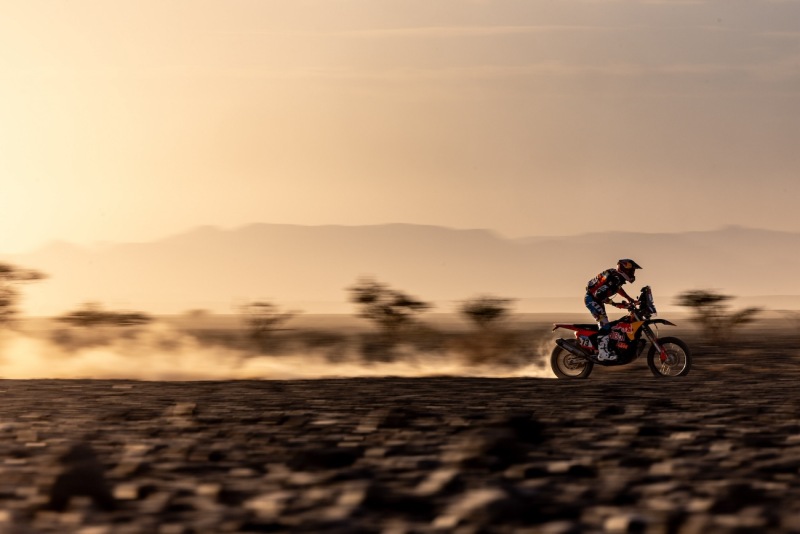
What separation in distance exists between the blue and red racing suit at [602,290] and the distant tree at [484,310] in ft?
91.2

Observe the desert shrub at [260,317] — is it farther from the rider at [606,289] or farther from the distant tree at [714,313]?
the rider at [606,289]

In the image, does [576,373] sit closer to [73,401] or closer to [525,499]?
[73,401]

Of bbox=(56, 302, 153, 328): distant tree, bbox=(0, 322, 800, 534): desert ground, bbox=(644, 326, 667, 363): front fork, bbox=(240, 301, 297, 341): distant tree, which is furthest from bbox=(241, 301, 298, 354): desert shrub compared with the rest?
bbox=(0, 322, 800, 534): desert ground

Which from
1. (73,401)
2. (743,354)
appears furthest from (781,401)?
(743,354)

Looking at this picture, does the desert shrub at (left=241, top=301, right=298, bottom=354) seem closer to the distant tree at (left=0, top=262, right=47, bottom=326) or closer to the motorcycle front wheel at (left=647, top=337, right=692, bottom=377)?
the distant tree at (left=0, top=262, right=47, bottom=326)

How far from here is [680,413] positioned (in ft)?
43.2

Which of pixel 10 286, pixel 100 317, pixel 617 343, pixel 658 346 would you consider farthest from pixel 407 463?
pixel 100 317

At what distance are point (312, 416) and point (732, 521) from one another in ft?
22.1

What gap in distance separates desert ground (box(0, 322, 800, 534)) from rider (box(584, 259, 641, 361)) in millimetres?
4189

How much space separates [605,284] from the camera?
20.8 metres

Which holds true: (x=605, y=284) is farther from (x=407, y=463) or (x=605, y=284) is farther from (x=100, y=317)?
(x=100, y=317)

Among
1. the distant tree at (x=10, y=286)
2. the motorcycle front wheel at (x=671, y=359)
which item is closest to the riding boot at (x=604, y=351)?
the motorcycle front wheel at (x=671, y=359)

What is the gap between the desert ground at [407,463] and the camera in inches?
289

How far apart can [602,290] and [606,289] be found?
0.22ft
